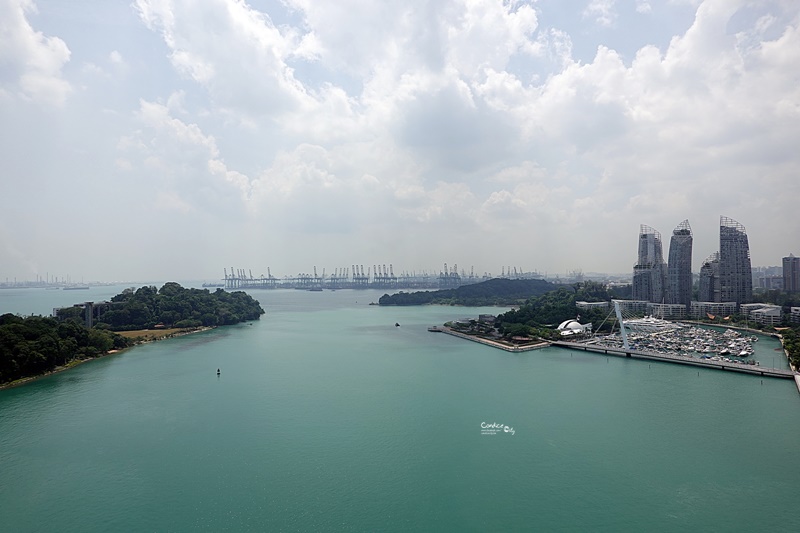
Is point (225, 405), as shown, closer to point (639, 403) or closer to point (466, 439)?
point (466, 439)

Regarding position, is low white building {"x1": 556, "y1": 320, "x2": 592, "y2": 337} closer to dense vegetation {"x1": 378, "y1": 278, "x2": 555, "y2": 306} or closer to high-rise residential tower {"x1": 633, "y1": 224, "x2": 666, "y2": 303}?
high-rise residential tower {"x1": 633, "y1": 224, "x2": 666, "y2": 303}

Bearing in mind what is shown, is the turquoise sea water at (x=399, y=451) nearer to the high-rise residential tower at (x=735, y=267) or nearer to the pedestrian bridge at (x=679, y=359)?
the pedestrian bridge at (x=679, y=359)

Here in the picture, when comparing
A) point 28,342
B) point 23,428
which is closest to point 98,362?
point 28,342

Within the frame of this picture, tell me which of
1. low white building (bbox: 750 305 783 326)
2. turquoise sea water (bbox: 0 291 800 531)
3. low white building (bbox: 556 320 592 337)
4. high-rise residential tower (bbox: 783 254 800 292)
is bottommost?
turquoise sea water (bbox: 0 291 800 531)

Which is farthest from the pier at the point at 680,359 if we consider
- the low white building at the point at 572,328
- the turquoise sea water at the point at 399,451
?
the low white building at the point at 572,328

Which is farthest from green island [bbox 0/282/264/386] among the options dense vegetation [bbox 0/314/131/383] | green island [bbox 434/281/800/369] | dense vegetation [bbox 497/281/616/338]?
dense vegetation [bbox 497/281/616/338]

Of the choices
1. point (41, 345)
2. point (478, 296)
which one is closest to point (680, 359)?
point (41, 345)
